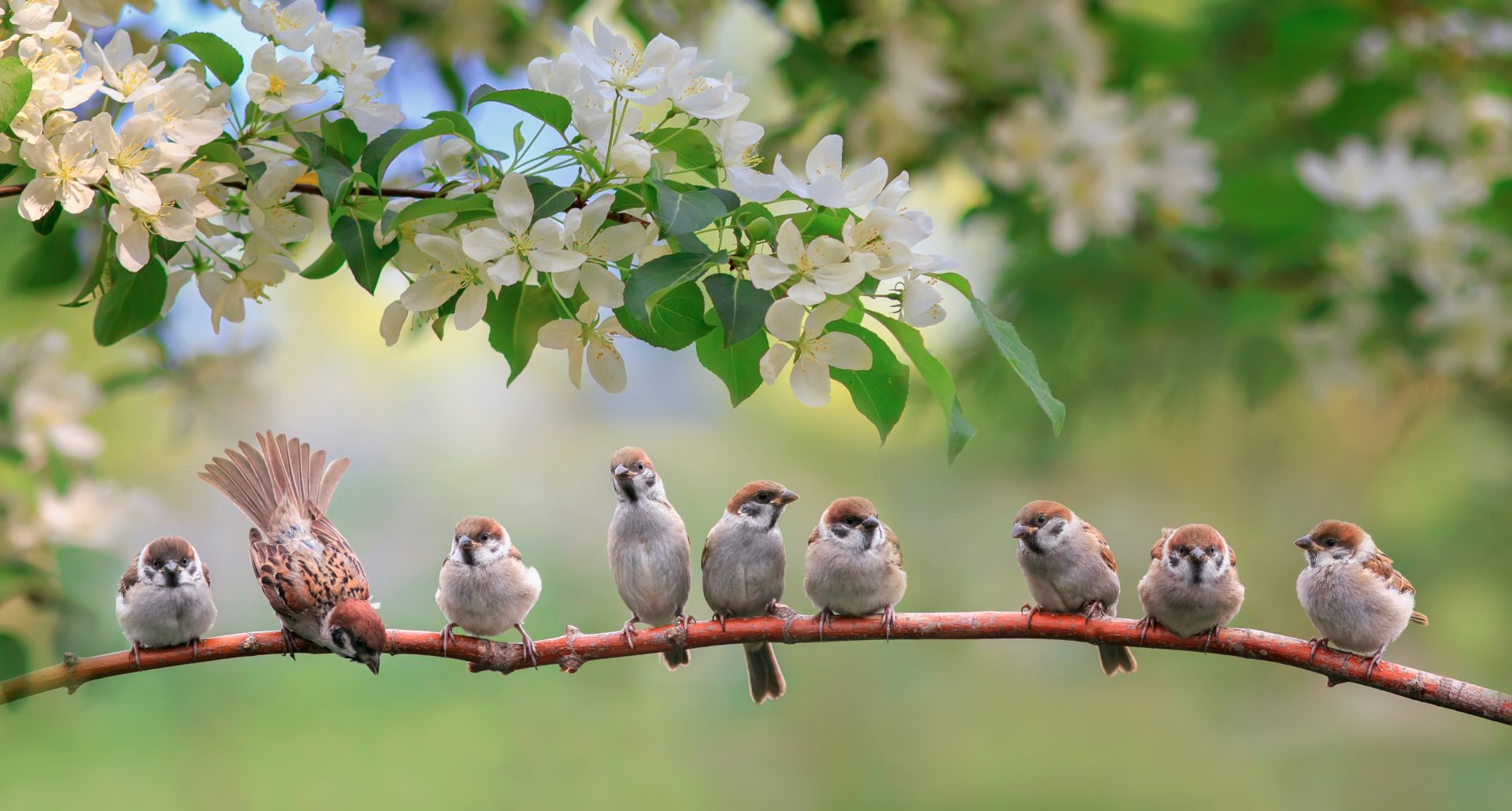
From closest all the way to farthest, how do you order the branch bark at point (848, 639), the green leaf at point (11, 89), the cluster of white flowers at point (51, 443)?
1. the branch bark at point (848, 639)
2. the green leaf at point (11, 89)
3. the cluster of white flowers at point (51, 443)

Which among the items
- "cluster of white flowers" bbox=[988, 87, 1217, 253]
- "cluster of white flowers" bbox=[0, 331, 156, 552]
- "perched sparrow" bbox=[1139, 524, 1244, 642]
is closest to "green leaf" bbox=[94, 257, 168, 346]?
"perched sparrow" bbox=[1139, 524, 1244, 642]

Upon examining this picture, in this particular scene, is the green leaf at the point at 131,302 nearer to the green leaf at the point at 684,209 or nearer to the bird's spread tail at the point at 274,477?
the bird's spread tail at the point at 274,477

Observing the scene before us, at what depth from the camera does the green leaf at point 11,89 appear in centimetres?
87

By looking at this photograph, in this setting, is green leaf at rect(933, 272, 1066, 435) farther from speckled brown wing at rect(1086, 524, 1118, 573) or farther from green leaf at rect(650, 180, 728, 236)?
speckled brown wing at rect(1086, 524, 1118, 573)

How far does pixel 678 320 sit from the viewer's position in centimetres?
91

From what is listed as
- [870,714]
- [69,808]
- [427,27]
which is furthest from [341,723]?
[427,27]

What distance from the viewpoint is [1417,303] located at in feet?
8.06

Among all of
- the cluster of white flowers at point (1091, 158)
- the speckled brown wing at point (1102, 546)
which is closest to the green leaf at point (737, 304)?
the speckled brown wing at point (1102, 546)

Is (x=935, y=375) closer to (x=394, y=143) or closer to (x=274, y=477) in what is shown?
(x=394, y=143)

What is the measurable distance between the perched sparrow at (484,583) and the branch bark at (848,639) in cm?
20

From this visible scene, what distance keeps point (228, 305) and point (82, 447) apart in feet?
3.93

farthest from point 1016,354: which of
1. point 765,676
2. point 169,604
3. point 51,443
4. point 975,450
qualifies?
point 975,450

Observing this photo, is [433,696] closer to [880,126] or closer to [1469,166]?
[880,126]

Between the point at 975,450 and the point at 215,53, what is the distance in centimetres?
399
